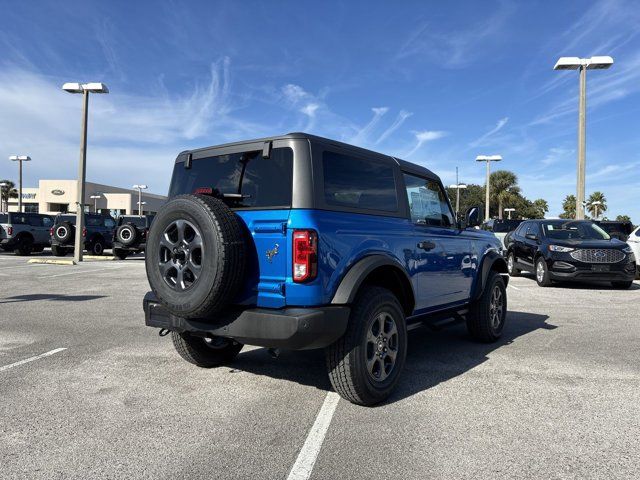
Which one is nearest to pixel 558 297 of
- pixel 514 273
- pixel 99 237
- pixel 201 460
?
pixel 514 273

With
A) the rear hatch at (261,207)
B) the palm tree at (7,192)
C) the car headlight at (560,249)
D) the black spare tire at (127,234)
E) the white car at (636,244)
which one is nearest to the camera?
the rear hatch at (261,207)

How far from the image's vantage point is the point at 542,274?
465 inches

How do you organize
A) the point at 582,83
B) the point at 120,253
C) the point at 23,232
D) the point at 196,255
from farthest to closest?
the point at 23,232, the point at 120,253, the point at 582,83, the point at 196,255

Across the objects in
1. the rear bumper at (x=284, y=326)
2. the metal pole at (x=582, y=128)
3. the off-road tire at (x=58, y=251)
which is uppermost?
the metal pole at (x=582, y=128)

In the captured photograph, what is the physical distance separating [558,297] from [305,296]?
8343 mm

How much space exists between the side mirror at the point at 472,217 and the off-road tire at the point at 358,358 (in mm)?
2047

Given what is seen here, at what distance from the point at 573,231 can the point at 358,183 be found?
9982mm

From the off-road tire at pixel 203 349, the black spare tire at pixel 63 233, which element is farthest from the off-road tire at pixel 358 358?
the black spare tire at pixel 63 233

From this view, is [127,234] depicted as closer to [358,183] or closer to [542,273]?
[542,273]

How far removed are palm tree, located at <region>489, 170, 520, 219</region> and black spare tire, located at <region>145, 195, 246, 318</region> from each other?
189ft

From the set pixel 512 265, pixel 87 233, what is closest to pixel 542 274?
pixel 512 265

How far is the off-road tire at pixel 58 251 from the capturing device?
2122 cm

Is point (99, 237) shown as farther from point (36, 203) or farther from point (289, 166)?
point (36, 203)

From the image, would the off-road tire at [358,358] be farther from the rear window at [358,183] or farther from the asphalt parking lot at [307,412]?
the rear window at [358,183]
